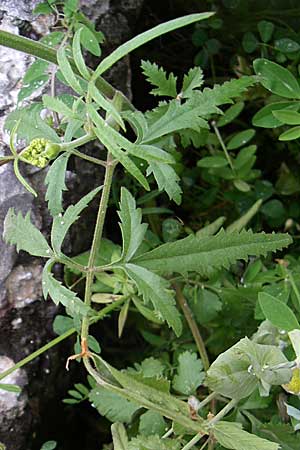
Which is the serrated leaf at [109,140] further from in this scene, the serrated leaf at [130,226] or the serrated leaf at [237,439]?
the serrated leaf at [237,439]

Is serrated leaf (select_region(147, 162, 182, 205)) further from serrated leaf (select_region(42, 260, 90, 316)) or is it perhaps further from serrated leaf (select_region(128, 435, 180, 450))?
serrated leaf (select_region(128, 435, 180, 450))

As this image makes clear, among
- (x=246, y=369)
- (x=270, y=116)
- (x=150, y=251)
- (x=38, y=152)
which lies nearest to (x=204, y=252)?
(x=150, y=251)

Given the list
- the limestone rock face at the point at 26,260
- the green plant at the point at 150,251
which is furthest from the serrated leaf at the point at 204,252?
the limestone rock face at the point at 26,260

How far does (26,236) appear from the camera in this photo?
1.06m

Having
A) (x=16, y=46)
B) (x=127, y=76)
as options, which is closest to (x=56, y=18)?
(x=127, y=76)

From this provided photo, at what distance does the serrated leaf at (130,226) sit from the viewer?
3.28ft

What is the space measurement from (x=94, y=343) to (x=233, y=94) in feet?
1.73

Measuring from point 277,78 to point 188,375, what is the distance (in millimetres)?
577

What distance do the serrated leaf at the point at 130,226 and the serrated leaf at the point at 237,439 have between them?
275 millimetres

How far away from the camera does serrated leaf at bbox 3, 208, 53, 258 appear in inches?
40.5

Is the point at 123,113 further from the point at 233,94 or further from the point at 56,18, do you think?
the point at 56,18

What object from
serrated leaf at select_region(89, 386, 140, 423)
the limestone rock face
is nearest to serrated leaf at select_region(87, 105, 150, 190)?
the limestone rock face

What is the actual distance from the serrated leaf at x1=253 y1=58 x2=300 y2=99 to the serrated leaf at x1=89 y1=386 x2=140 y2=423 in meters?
0.65

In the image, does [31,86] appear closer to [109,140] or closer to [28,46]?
[28,46]
